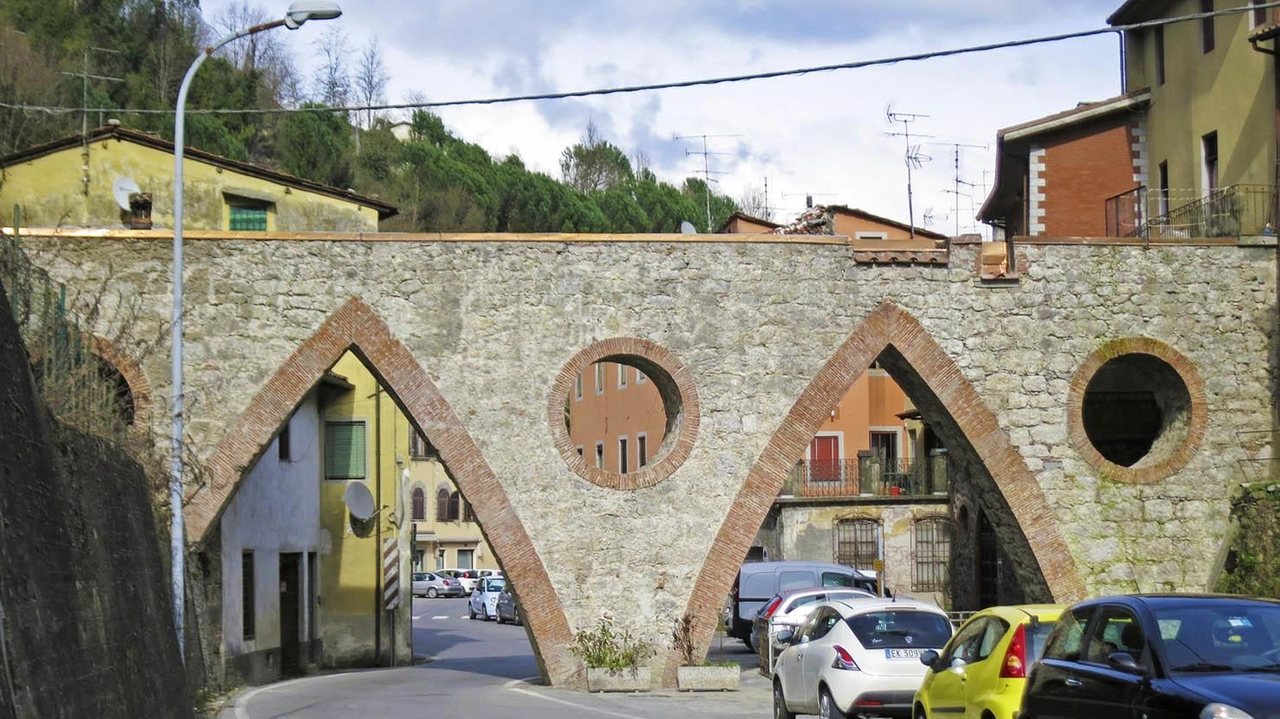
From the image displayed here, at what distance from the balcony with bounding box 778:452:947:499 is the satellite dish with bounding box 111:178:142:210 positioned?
1930 cm

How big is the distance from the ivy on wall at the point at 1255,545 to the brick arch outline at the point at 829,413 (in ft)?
6.99

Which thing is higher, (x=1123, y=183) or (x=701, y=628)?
(x=1123, y=183)

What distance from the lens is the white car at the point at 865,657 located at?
14445mm

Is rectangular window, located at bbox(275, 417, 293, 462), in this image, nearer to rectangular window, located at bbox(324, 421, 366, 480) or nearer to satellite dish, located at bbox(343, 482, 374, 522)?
satellite dish, located at bbox(343, 482, 374, 522)

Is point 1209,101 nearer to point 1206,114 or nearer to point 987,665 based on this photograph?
point 1206,114

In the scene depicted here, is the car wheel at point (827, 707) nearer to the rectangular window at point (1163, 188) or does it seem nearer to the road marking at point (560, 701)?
the road marking at point (560, 701)

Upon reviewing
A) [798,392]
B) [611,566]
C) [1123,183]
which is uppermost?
[1123,183]

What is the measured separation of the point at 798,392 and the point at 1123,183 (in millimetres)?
10590

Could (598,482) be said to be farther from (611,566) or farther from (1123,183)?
(1123,183)

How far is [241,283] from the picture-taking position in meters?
21.8

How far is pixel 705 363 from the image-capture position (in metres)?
22.2

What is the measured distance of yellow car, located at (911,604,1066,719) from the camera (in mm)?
11375

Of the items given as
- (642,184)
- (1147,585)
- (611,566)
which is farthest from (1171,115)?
(642,184)

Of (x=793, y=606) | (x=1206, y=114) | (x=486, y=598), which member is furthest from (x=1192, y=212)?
(x=486, y=598)
